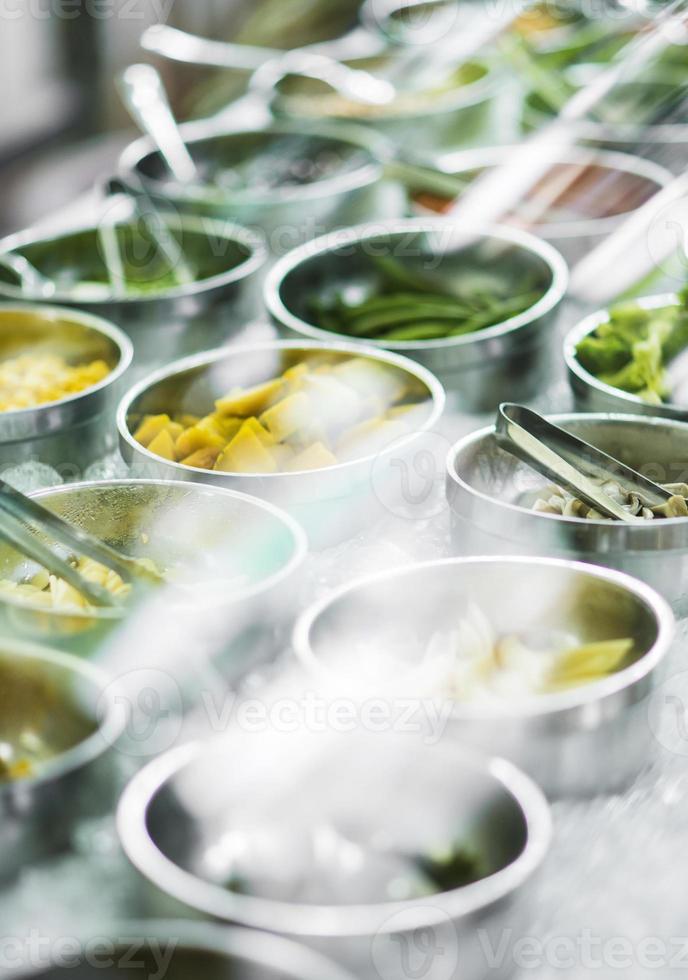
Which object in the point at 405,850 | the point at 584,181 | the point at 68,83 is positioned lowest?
the point at 68,83

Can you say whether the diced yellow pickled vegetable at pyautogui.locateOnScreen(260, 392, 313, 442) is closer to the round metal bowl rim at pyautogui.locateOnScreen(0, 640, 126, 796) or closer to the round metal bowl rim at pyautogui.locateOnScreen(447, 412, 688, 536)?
the round metal bowl rim at pyautogui.locateOnScreen(447, 412, 688, 536)

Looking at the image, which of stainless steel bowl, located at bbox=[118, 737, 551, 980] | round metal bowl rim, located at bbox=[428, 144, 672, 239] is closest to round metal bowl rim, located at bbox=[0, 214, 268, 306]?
round metal bowl rim, located at bbox=[428, 144, 672, 239]

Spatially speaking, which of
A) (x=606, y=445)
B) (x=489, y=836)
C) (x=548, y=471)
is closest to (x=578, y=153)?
(x=606, y=445)

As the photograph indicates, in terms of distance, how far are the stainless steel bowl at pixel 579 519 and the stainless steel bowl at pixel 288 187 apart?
0.66 meters

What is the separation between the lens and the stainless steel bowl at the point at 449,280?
1.28m

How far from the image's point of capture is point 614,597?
90 centimetres

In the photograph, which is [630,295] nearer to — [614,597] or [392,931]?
[614,597]

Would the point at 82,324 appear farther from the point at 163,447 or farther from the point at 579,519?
the point at 579,519

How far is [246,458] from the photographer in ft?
3.68

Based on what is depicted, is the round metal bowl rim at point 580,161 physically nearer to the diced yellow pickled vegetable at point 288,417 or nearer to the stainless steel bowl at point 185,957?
the diced yellow pickled vegetable at point 288,417

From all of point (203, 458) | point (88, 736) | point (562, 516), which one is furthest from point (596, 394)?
point (88, 736)

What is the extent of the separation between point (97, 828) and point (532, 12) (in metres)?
2.27

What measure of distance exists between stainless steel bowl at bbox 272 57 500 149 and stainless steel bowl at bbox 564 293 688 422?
2.60 ft

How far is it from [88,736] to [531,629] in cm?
35
